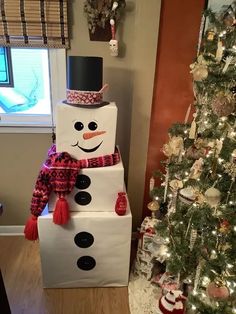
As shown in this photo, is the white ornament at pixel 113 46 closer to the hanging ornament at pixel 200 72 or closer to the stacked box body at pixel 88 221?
the stacked box body at pixel 88 221

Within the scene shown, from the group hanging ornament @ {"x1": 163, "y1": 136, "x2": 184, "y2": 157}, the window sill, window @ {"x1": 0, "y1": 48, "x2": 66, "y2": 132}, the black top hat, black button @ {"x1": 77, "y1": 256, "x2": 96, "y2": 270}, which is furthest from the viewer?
the window sill

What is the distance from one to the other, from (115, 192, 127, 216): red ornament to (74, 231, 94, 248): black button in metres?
0.24

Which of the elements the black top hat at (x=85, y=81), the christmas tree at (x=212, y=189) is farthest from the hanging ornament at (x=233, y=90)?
the black top hat at (x=85, y=81)

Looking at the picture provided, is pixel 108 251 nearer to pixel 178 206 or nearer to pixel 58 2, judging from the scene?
pixel 178 206

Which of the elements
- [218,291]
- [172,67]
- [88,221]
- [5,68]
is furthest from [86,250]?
[5,68]

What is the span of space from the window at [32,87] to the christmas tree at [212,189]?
0.99m

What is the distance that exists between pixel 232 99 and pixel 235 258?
779mm

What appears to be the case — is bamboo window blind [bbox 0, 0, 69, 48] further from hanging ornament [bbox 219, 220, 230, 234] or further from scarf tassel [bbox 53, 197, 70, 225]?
hanging ornament [bbox 219, 220, 230, 234]

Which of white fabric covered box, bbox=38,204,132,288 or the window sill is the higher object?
the window sill

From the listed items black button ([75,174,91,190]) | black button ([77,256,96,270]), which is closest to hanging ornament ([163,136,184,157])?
black button ([75,174,91,190])

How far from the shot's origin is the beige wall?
6.17 ft

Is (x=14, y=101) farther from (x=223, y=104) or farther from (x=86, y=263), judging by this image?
(x=223, y=104)

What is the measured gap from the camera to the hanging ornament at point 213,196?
54.7 inches

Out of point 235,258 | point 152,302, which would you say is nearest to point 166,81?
point 235,258
